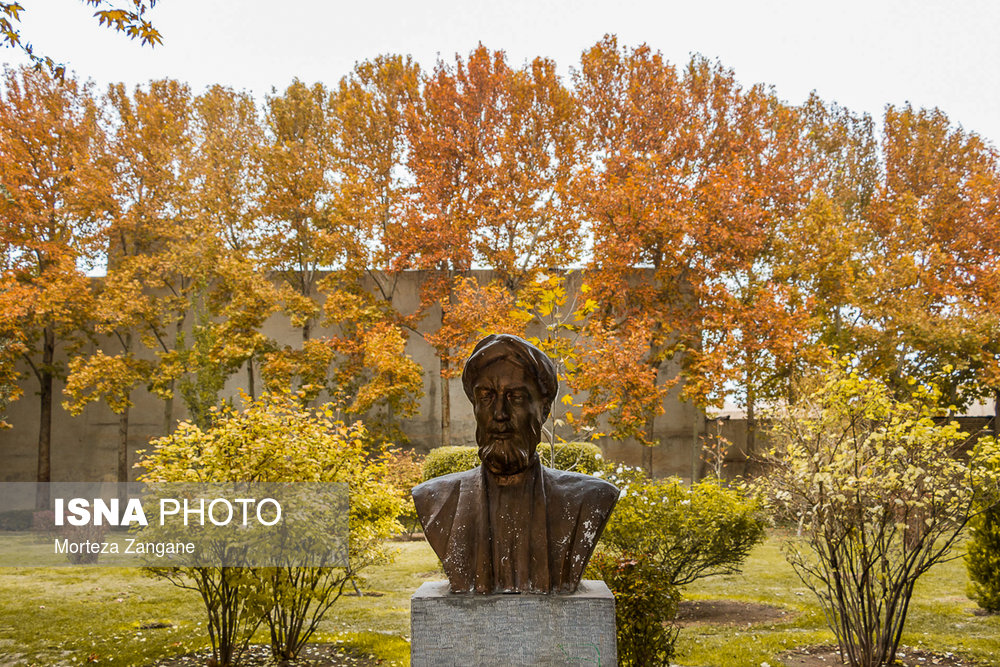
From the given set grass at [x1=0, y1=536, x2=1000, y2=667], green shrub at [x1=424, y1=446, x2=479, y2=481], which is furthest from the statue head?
green shrub at [x1=424, y1=446, x2=479, y2=481]

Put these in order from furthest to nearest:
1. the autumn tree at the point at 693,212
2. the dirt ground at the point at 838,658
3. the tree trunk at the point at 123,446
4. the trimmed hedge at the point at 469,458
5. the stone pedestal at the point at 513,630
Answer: the tree trunk at the point at 123,446
the autumn tree at the point at 693,212
the trimmed hedge at the point at 469,458
the dirt ground at the point at 838,658
the stone pedestal at the point at 513,630

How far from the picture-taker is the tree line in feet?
51.4

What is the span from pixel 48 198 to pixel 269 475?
14223 mm

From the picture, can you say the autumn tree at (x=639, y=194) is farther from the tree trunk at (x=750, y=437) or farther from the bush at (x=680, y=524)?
the bush at (x=680, y=524)

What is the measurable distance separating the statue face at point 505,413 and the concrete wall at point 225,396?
14.2 metres

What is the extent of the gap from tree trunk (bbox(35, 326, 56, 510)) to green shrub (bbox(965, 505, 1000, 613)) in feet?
60.7

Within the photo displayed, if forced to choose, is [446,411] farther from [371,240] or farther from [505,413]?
[505,413]

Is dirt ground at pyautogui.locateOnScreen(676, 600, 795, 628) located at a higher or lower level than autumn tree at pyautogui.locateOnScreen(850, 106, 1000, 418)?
lower

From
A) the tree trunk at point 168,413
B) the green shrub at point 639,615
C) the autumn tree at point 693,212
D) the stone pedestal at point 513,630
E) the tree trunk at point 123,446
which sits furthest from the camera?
the tree trunk at point 168,413

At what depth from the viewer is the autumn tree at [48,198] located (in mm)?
16141

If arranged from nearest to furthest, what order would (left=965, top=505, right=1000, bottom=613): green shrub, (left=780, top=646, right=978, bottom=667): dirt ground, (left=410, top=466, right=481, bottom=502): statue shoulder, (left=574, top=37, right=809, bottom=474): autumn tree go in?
(left=410, top=466, right=481, bottom=502): statue shoulder < (left=780, top=646, right=978, bottom=667): dirt ground < (left=965, top=505, right=1000, bottom=613): green shrub < (left=574, top=37, right=809, bottom=474): autumn tree

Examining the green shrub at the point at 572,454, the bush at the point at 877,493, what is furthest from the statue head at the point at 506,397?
the green shrub at the point at 572,454

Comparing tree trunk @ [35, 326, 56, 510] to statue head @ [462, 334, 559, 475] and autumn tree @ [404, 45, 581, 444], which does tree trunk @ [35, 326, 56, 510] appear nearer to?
autumn tree @ [404, 45, 581, 444]

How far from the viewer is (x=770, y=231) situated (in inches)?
682
